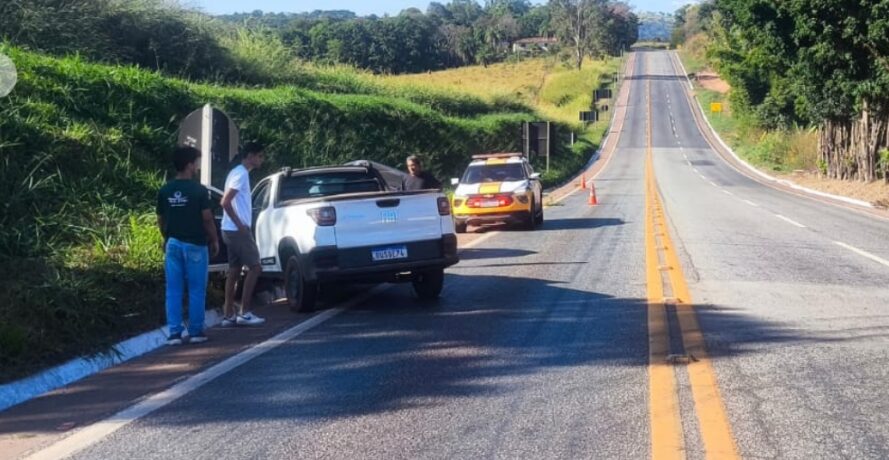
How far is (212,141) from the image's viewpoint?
11828mm

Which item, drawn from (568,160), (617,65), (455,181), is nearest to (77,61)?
(455,181)

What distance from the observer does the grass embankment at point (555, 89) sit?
66325 mm

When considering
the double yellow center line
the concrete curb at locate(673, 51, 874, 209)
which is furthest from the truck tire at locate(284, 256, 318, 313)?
Result: the concrete curb at locate(673, 51, 874, 209)

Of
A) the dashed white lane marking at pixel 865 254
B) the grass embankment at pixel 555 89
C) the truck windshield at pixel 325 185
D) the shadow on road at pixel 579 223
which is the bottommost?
the dashed white lane marking at pixel 865 254

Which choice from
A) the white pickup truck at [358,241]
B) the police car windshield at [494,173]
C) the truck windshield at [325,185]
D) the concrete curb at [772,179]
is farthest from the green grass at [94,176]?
the concrete curb at [772,179]

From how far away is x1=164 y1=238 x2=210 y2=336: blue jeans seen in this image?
895 cm

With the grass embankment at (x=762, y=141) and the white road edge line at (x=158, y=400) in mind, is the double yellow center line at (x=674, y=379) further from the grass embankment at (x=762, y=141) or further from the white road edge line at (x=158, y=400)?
the grass embankment at (x=762, y=141)

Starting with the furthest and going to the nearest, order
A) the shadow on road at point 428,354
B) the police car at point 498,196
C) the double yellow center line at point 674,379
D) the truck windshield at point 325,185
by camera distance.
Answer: the police car at point 498,196 → the truck windshield at point 325,185 → the shadow on road at point 428,354 → the double yellow center line at point 674,379

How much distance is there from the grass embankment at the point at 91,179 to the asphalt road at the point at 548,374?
1793 millimetres

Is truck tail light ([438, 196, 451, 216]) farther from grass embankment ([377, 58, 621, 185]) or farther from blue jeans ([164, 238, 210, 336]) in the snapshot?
grass embankment ([377, 58, 621, 185])

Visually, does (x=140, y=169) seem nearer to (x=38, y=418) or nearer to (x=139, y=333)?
(x=139, y=333)

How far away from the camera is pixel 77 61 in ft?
57.1

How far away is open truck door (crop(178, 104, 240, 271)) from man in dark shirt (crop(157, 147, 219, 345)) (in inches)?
74.7

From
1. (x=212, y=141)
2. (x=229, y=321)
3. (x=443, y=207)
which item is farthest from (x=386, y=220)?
(x=212, y=141)
